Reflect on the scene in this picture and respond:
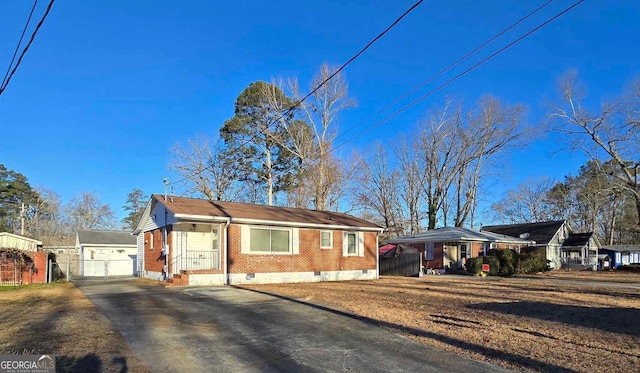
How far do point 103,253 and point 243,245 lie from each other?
66.3 feet

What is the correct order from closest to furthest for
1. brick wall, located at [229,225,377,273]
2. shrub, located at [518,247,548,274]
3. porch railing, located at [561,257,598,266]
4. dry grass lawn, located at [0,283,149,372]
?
1. dry grass lawn, located at [0,283,149,372]
2. brick wall, located at [229,225,377,273]
3. shrub, located at [518,247,548,274]
4. porch railing, located at [561,257,598,266]

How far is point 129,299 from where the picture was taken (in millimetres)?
12461

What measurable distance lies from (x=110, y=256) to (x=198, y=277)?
20.5 meters

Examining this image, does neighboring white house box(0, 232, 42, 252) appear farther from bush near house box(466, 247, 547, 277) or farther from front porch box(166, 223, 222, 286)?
bush near house box(466, 247, 547, 277)

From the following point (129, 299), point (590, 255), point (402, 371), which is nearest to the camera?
point (402, 371)

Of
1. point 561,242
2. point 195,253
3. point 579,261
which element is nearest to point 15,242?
point 195,253

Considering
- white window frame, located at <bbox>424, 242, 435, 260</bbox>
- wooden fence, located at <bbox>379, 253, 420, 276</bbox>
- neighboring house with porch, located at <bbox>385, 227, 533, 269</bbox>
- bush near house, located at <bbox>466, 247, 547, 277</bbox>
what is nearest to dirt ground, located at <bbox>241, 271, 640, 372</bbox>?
wooden fence, located at <bbox>379, 253, 420, 276</bbox>

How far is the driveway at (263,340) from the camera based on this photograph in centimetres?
605

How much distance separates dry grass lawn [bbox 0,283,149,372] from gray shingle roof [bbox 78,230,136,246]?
2445cm

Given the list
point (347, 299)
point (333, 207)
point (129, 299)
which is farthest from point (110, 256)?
point (347, 299)

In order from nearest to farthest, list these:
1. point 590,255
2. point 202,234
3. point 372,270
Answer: point 202,234
point 372,270
point 590,255

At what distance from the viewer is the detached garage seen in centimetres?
3234

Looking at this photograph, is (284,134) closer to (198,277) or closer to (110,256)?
(110,256)

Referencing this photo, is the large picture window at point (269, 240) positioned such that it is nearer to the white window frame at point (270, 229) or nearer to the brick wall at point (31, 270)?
the white window frame at point (270, 229)
